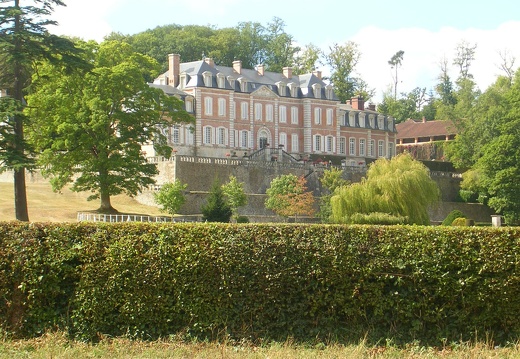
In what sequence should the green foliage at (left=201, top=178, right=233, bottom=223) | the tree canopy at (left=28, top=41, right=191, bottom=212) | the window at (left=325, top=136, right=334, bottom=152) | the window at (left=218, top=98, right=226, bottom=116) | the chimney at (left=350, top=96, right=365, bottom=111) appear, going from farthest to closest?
the chimney at (left=350, top=96, right=365, bottom=111) → the window at (left=325, top=136, right=334, bottom=152) → the window at (left=218, top=98, right=226, bottom=116) → the green foliage at (left=201, top=178, right=233, bottom=223) → the tree canopy at (left=28, top=41, right=191, bottom=212)

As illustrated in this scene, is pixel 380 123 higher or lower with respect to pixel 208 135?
higher

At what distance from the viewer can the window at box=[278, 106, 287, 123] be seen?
2360 inches

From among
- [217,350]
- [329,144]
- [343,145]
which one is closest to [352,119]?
[343,145]

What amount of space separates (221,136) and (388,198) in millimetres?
20641

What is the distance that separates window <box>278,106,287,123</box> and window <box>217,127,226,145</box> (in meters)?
5.53

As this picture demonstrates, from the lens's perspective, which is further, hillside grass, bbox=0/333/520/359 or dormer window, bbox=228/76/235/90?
dormer window, bbox=228/76/235/90

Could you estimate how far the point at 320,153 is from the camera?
61.1 metres

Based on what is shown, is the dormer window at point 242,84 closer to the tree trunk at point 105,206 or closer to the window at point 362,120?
the window at point 362,120

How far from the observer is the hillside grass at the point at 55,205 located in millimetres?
35000

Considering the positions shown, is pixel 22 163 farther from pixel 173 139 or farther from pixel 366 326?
pixel 173 139

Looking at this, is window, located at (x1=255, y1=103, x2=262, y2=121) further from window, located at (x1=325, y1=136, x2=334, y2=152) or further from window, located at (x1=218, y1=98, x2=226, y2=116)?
window, located at (x1=325, y1=136, x2=334, y2=152)

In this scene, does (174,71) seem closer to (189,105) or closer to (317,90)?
(189,105)

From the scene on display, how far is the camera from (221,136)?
184ft

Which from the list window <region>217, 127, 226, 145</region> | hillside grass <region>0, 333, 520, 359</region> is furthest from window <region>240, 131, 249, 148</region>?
hillside grass <region>0, 333, 520, 359</region>
